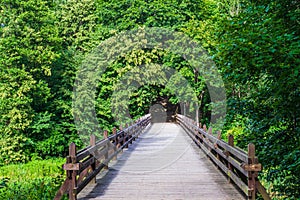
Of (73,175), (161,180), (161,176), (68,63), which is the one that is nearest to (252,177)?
(161,180)

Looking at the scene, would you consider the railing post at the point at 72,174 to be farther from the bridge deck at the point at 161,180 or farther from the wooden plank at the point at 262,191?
the wooden plank at the point at 262,191

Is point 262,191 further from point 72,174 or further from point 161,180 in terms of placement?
point 72,174

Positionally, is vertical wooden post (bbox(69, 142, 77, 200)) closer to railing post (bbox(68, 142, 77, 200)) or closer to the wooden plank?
railing post (bbox(68, 142, 77, 200))

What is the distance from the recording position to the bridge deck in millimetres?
7141

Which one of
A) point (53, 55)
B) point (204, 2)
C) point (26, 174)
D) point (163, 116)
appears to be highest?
point (204, 2)

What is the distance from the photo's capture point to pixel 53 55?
1107 inches

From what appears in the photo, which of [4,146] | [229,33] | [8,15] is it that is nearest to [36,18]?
[8,15]

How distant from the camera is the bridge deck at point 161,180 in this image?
7.14 m

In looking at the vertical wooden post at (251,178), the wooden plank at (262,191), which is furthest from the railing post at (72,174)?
the wooden plank at (262,191)

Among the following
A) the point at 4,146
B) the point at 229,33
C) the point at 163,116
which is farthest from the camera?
the point at 163,116

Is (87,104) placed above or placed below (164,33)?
below

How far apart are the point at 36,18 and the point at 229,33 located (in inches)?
942

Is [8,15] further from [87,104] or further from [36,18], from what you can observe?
[87,104]

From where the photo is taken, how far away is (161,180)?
332 inches
